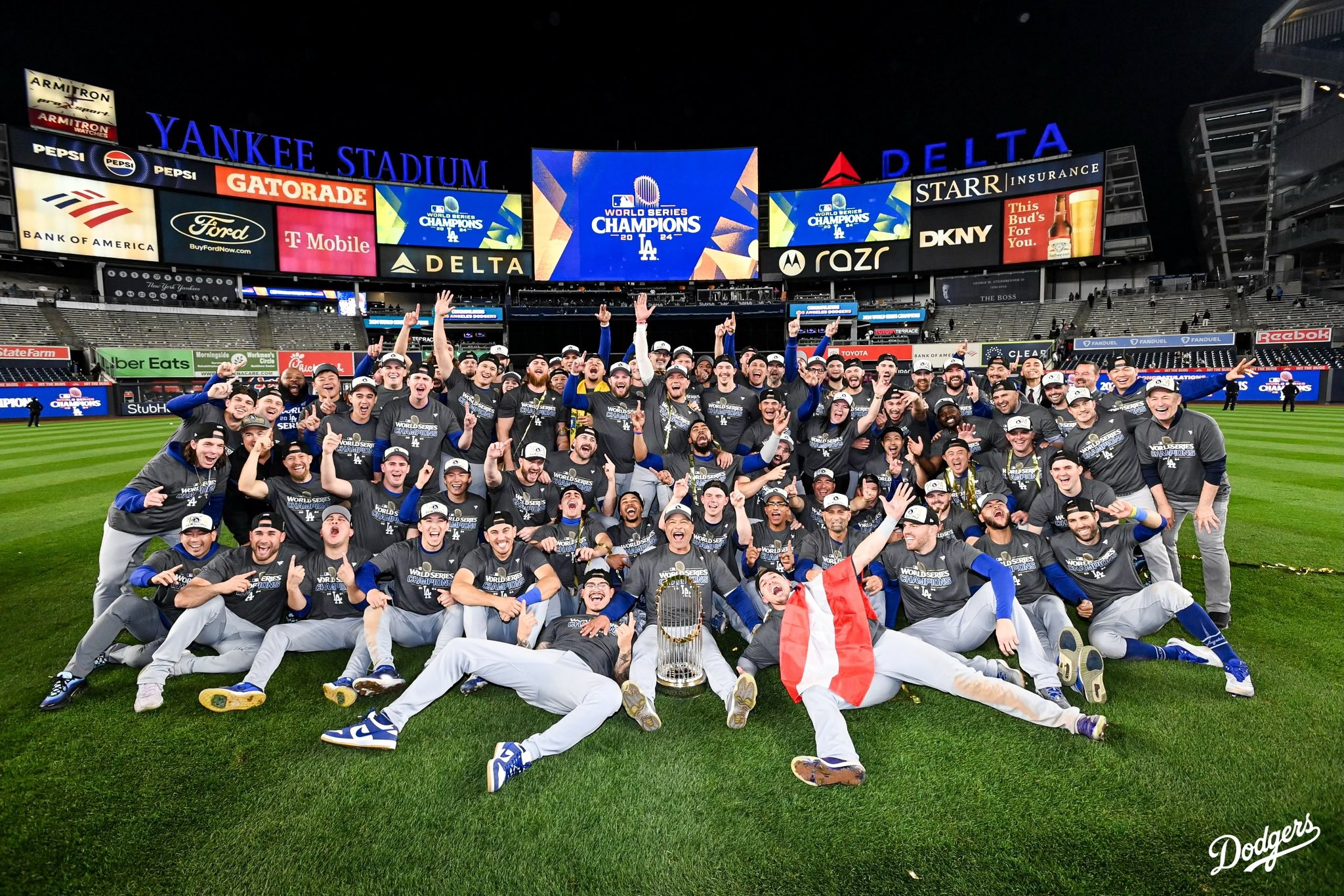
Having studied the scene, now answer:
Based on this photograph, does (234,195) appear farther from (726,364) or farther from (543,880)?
(543,880)

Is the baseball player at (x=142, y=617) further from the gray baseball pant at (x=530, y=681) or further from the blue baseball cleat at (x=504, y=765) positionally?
the blue baseball cleat at (x=504, y=765)

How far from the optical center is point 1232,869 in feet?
11.1

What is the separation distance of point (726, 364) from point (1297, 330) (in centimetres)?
4526

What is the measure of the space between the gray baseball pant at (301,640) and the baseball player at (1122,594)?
6.69 m

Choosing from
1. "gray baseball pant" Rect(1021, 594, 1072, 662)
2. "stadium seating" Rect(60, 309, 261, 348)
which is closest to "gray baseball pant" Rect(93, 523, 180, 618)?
"gray baseball pant" Rect(1021, 594, 1072, 662)

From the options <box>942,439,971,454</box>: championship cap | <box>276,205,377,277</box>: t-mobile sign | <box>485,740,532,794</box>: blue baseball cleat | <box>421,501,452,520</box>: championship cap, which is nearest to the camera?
<box>485,740,532,794</box>: blue baseball cleat

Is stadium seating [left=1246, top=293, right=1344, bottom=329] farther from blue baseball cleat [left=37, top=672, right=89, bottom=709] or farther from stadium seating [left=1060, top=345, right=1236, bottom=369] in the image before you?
blue baseball cleat [left=37, top=672, right=89, bottom=709]

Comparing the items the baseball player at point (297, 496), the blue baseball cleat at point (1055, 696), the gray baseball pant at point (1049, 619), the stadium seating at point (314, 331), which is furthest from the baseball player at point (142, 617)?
the stadium seating at point (314, 331)

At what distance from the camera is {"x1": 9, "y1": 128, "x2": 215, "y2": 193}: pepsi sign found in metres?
38.6

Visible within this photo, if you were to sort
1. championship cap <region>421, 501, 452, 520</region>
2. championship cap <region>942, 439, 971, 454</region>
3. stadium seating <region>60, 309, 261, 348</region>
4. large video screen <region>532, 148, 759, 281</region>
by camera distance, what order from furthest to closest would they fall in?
large video screen <region>532, 148, 759, 281</region>, stadium seating <region>60, 309, 261, 348</region>, championship cap <region>942, 439, 971, 454</region>, championship cap <region>421, 501, 452, 520</region>

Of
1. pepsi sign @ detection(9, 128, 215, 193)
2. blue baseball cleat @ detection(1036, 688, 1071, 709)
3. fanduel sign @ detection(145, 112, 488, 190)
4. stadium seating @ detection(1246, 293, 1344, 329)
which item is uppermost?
fanduel sign @ detection(145, 112, 488, 190)

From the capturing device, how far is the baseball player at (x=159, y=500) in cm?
613

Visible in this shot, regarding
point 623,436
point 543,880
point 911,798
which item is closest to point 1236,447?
point 623,436

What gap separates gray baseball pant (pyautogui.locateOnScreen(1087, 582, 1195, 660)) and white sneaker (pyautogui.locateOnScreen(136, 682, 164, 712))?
7996 millimetres
